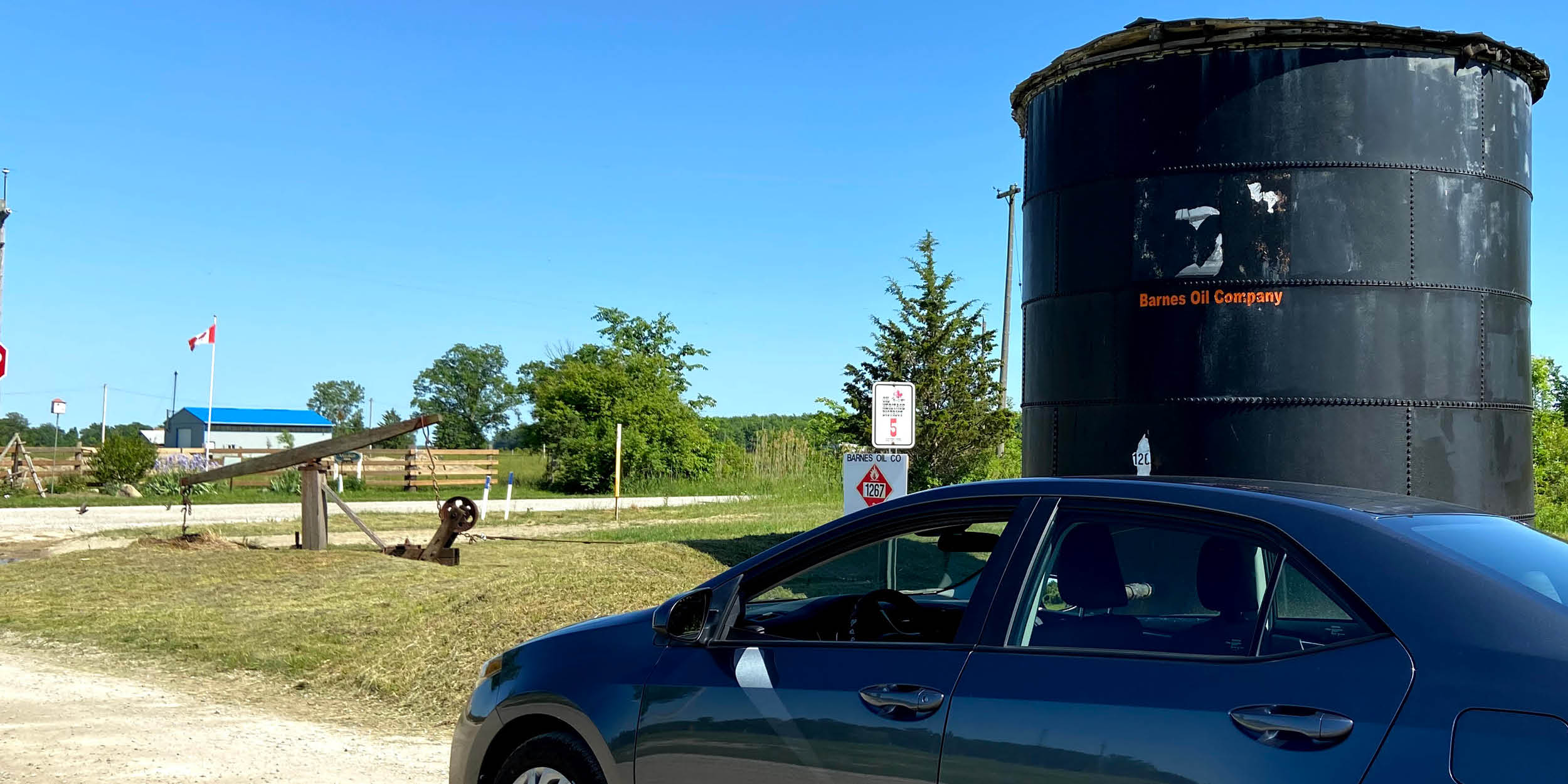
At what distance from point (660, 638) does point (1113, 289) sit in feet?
24.8

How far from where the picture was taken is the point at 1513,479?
10.7 meters

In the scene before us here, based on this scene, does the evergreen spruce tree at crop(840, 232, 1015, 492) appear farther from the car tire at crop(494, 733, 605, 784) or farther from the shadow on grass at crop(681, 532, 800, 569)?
the car tire at crop(494, 733, 605, 784)

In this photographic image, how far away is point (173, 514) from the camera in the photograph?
2555 cm

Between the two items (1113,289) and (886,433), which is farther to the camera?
(886,433)

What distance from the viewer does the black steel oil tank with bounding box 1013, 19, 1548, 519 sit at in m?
10.1

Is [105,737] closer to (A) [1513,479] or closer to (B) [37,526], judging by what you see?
(A) [1513,479]

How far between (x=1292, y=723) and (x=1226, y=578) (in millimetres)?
672

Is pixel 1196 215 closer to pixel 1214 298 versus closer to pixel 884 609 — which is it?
pixel 1214 298

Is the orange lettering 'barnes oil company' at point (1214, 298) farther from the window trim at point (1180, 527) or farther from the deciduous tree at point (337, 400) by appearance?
the deciduous tree at point (337, 400)

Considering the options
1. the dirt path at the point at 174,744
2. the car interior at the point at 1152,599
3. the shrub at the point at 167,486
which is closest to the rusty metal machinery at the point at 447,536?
the dirt path at the point at 174,744

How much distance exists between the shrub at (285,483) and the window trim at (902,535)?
32.9m

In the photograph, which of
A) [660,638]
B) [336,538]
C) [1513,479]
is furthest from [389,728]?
[336,538]

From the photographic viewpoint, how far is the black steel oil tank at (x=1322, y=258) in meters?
10.1

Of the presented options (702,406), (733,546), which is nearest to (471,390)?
(702,406)
